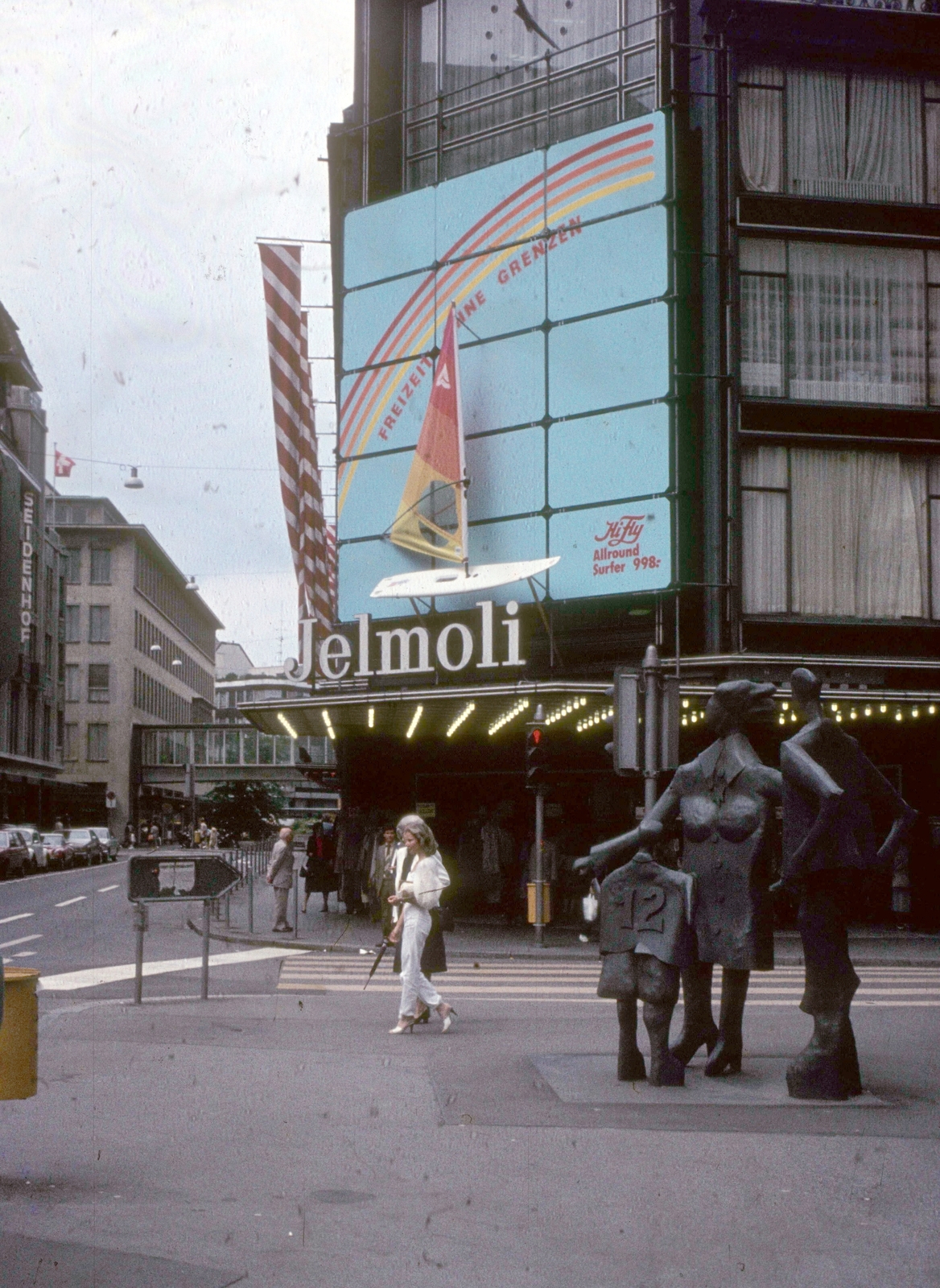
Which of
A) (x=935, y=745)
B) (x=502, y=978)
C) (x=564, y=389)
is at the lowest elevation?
(x=502, y=978)

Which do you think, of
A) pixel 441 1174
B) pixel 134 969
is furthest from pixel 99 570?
pixel 441 1174

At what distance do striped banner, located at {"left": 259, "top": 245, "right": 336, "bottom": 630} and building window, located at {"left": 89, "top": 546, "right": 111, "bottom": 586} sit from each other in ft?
250

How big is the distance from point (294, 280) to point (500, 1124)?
25.0 m

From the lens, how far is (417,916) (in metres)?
13.3

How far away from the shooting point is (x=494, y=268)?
93.9 ft

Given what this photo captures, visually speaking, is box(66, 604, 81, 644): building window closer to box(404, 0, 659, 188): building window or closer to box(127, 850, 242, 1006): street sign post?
box(404, 0, 659, 188): building window

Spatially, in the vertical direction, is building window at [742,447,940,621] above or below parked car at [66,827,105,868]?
above

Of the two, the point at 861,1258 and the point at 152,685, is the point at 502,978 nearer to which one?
the point at 861,1258

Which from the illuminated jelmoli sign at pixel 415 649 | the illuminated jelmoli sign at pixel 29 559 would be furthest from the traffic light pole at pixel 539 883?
the illuminated jelmoli sign at pixel 29 559

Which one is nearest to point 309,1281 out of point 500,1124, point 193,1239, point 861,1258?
point 193,1239

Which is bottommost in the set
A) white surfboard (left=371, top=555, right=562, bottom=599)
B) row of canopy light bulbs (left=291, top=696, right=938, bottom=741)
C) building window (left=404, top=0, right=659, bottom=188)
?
row of canopy light bulbs (left=291, top=696, right=938, bottom=741)

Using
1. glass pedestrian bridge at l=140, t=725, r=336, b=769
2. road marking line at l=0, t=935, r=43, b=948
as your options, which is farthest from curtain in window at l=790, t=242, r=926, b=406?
glass pedestrian bridge at l=140, t=725, r=336, b=769

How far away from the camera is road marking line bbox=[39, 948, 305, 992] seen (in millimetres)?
16922

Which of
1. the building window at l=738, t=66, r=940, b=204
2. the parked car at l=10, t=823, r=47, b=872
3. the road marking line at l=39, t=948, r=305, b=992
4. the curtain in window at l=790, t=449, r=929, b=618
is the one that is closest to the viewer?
the road marking line at l=39, t=948, r=305, b=992
